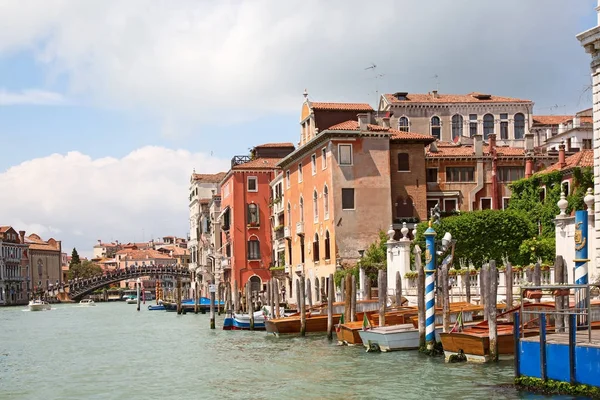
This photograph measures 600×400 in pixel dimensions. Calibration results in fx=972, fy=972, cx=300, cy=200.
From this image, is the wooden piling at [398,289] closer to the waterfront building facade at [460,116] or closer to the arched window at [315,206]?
the arched window at [315,206]

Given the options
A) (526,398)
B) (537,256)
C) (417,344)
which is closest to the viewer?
(526,398)

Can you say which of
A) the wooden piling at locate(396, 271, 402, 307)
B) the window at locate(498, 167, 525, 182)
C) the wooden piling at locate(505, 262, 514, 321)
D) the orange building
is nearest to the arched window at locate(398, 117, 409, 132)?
the orange building

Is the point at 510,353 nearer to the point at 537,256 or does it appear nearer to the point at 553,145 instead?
the point at 537,256

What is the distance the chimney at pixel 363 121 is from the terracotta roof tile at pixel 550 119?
12717mm

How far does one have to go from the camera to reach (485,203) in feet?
121

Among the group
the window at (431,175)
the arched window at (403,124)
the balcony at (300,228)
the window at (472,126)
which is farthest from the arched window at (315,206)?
the window at (472,126)

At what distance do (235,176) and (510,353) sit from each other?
111 ft

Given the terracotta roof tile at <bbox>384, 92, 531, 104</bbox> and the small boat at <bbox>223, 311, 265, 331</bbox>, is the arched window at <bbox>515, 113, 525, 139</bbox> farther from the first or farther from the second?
the small boat at <bbox>223, 311, 265, 331</bbox>

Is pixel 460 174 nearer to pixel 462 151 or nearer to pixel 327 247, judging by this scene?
pixel 462 151

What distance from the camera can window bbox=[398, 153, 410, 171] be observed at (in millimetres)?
35875

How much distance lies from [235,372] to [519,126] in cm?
2888

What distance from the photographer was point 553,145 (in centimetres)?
4012

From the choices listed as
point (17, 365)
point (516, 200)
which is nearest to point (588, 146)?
point (516, 200)

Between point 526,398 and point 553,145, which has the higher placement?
point 553,145
